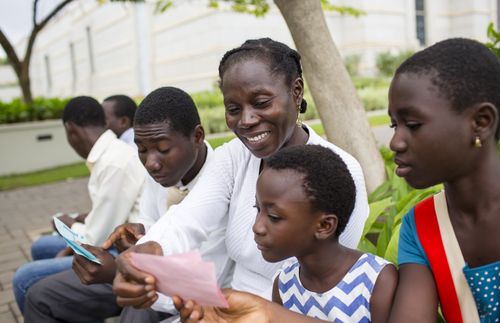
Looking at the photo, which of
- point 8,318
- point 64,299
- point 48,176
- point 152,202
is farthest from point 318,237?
point 48,176

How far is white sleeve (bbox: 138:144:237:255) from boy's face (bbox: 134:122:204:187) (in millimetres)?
298

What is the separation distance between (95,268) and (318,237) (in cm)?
104

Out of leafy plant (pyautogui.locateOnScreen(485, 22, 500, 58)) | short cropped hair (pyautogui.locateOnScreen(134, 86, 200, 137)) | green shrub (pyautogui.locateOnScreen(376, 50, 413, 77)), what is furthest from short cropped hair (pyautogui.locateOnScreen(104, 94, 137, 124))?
green shrub (pyautogui.locateOnScreen(376, 50, 413, 77))

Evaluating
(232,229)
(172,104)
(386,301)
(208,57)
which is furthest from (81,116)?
(208,57)

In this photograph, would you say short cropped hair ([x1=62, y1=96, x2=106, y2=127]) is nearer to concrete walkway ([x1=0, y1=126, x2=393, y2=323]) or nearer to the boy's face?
the boy's face

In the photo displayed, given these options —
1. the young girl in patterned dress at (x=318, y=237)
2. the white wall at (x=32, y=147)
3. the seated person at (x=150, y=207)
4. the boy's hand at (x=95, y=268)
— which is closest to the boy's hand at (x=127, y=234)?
the seated person at (x=150, y=207)

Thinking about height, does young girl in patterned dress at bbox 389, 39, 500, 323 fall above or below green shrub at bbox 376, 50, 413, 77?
above

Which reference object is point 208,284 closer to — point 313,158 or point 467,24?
point 313,158

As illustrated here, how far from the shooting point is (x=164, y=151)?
233 cm

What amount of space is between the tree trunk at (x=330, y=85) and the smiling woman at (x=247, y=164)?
65.1 inches

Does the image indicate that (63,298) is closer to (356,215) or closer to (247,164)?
(247,164)

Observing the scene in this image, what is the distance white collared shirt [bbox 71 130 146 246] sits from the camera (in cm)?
285

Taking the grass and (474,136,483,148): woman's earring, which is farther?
the grass

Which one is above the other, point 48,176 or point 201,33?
point 201,33
